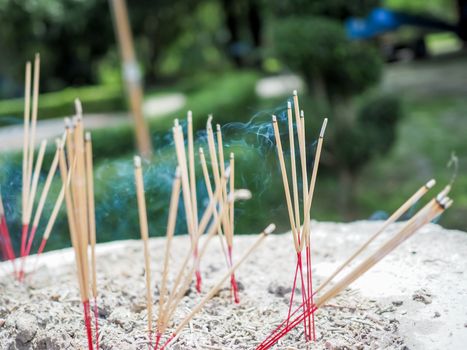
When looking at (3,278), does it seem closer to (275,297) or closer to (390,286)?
(275,297)

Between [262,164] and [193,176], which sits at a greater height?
[193,176]

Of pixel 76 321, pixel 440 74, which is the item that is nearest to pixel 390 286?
pixel 76 321

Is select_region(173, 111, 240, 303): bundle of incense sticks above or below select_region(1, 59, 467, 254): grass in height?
above

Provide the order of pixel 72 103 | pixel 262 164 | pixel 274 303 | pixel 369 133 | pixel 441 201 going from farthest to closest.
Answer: pixel 72 103
pixel 369 133
pixel 262 164
pixel 274 303
pixel 441 201

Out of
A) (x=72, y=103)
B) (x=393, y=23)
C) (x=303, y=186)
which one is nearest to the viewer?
(x=303, y=186)

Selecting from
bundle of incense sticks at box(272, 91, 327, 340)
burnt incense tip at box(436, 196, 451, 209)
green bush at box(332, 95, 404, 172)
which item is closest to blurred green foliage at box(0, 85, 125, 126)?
green bush at box(332, 95, 404, 172)

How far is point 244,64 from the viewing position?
16.8 metres

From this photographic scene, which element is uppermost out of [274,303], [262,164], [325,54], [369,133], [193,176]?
[193,176]

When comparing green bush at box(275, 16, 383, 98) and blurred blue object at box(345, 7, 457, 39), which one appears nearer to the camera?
green bush at box(275, 16, 383, 98)

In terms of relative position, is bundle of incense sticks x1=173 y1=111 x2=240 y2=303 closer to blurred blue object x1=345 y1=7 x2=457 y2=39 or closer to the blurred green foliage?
the blurred green foliage

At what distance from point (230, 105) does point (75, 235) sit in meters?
6.99

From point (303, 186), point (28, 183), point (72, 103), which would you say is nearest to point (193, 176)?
point (303, 186)

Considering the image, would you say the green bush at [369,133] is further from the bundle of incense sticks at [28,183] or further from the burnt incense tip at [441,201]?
the burnt incense tip at [441,201]

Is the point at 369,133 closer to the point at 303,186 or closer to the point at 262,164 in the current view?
the point at 262,164
